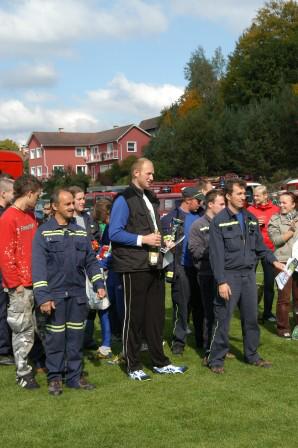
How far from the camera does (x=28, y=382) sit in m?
5.76

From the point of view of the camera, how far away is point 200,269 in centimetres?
664

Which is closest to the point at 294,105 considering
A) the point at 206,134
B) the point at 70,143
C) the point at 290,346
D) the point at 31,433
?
the point at 206,134

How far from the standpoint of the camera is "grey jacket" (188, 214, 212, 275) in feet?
21.7

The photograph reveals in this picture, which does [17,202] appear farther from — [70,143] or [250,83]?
[70,143]

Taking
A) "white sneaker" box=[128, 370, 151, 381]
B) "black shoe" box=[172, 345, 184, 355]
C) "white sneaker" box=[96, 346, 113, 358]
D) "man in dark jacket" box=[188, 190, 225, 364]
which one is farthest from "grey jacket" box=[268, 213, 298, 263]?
"white sneaker" box=[128, 370, 151, 381]

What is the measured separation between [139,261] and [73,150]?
84.0 m

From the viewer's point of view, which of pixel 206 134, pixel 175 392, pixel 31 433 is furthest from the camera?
pixel 206 134

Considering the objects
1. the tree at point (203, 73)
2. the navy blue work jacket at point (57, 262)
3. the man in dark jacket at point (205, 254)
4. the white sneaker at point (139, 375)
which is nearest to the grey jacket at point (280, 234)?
the man in dark jacket at point (205, 254)

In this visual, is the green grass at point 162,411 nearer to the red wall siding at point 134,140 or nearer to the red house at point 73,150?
the red wall siding at point 134,140

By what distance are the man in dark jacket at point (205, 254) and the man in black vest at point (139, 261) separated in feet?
2.59

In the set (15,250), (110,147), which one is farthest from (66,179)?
(15,250)

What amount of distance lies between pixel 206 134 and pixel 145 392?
42.0 m

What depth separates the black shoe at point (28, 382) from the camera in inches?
226

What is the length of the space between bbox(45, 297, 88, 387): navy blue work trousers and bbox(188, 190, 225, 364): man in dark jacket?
1611 millimetres
